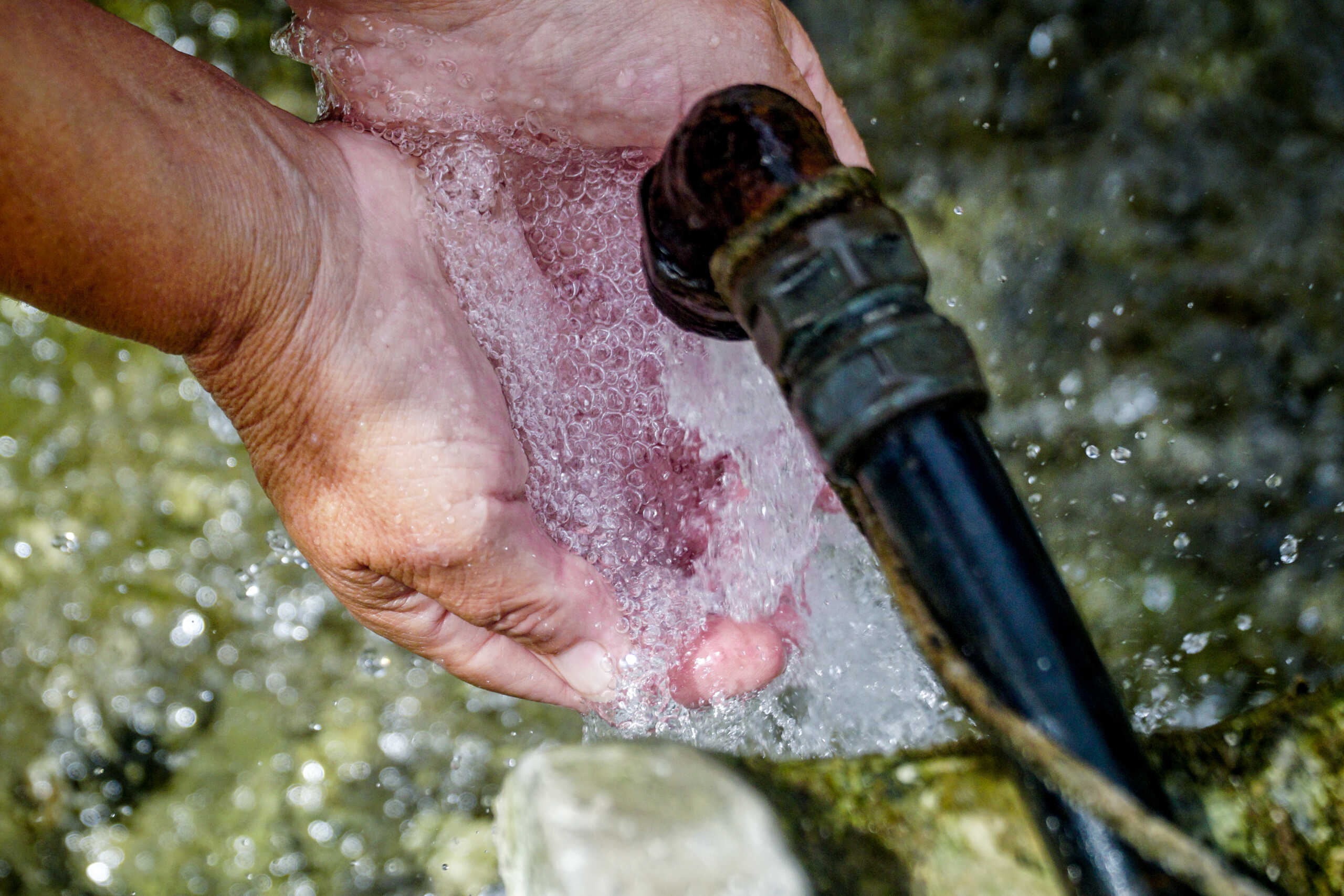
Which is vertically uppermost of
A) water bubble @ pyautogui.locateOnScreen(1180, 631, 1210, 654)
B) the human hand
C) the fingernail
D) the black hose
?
the human hand

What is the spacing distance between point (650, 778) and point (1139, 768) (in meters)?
0.42

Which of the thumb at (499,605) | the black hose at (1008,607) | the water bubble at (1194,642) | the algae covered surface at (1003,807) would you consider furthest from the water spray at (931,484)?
the water bubble at (1194,642)

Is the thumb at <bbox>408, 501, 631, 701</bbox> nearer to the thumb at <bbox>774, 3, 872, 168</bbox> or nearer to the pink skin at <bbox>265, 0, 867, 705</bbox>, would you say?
the pink skin at <bbox>265, 0, 867, 705</bbox>

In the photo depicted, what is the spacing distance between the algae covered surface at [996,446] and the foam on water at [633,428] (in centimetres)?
59

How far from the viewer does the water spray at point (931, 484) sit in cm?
60

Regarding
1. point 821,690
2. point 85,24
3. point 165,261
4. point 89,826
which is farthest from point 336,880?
point 85,24

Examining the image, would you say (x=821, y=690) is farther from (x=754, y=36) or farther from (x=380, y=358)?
(x=754, y=36)

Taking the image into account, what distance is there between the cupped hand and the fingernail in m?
0.05

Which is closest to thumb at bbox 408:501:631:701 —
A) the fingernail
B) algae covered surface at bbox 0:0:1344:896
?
the fingernail

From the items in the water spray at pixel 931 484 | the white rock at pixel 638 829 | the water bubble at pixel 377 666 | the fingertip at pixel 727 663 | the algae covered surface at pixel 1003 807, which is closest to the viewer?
the water spray at pixel 931 484

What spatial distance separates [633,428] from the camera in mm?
1461

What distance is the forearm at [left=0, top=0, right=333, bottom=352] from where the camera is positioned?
781 mm

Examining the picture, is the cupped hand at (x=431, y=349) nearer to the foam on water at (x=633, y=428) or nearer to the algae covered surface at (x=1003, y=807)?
the foam on water at (x=633, y=428)

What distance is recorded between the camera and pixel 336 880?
213 cm
